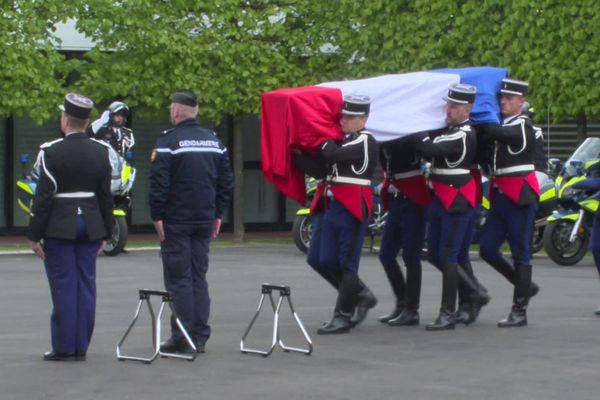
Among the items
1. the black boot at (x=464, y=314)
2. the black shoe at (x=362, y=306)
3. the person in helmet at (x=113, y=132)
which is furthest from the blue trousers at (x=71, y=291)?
the person in helmet at (x=113, y=132)

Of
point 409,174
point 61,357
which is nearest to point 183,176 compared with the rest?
point 61,357

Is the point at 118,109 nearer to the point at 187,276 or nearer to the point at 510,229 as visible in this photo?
the point at 510,229

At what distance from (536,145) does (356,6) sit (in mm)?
13277

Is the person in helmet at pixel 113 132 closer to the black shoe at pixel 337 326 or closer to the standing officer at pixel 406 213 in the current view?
the standing officer at pixel 406 213

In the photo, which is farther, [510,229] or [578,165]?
[578,165]

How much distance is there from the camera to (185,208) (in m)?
11.4

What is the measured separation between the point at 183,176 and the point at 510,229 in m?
3.10

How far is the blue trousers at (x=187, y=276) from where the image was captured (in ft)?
37.3

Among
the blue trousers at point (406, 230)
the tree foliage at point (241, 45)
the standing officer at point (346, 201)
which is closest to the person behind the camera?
the standing officer at point (346, 201)

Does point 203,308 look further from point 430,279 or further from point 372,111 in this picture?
point 430,279

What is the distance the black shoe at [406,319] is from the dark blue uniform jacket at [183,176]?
7.89 ft

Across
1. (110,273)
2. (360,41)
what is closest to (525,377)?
(110,273)

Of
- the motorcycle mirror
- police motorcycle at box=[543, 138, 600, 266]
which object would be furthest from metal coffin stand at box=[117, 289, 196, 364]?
the motorcycle mirror

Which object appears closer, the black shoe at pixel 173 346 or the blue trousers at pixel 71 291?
the blue trousers at pixel 71 291
